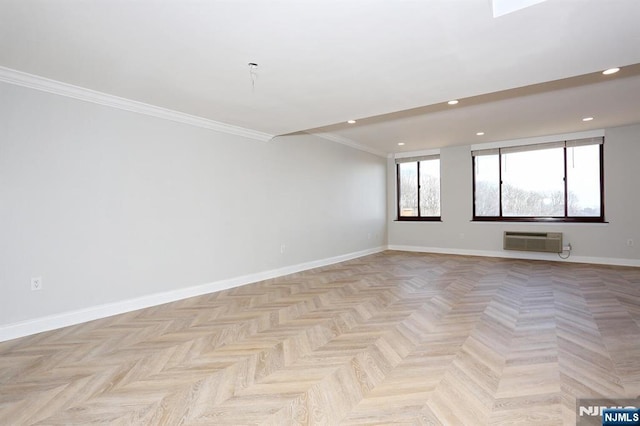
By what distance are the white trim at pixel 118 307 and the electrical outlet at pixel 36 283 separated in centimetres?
29

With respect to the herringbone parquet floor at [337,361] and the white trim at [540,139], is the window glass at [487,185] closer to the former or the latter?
the white trim at [540,139]

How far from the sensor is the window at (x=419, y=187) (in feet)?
25.4

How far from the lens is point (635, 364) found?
2219 millimetres

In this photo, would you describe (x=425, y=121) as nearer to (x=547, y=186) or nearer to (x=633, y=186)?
(x=547, y=186)

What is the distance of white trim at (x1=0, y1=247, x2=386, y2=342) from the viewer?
2.89m

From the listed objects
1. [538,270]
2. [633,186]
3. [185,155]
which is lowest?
[538,270]

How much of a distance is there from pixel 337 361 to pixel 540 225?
19.8 ft

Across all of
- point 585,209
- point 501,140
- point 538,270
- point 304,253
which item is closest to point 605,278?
point 538,270

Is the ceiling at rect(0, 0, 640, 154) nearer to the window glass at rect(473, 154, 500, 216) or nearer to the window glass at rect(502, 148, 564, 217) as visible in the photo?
the window glass at rect(502, 148, 564, 217)

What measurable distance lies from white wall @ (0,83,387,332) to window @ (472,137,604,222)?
4109mm

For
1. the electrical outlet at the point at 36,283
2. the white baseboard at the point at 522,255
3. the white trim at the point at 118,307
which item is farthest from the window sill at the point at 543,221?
the electrical outlet at the point at 36,283

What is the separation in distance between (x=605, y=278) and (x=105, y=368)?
6.36 metres

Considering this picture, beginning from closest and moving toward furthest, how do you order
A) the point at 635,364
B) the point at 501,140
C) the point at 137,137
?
the point at 635,364 → the point at 137,137 → the point at 501,140

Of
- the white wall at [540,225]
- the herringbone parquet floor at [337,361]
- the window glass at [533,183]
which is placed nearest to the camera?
the herringbone parquet floor at [337,361]
